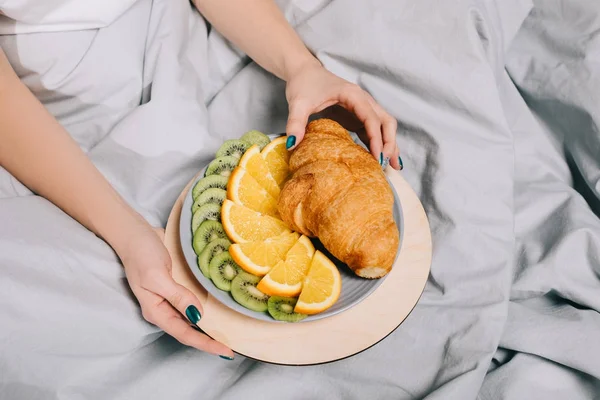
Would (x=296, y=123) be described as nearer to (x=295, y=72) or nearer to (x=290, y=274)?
(x=295, y=72)

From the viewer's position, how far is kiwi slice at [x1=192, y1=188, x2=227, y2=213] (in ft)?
4.15

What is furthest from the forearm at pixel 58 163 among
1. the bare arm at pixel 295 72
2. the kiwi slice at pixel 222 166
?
the bare arm at pixel 295 72

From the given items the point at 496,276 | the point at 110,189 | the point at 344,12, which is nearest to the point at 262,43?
the point at 344,12

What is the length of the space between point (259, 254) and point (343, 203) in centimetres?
22

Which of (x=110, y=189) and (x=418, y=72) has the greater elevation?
(x=110, y=189)

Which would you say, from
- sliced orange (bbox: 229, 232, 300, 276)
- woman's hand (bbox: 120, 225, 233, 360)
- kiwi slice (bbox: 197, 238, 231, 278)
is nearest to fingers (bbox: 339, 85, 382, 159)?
sliced orange (bbox: 229, 232, 300, 276)

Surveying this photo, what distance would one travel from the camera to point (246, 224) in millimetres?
1233

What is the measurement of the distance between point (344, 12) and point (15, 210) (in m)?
1.02

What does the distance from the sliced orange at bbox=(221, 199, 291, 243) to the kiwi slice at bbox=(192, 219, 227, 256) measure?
2 cm

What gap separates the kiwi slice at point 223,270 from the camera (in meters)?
1.14

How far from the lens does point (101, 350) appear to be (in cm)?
116

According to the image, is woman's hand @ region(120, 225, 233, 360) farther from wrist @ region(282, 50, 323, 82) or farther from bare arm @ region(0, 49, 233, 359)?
wrist @ region(282, 50, 323, 82)

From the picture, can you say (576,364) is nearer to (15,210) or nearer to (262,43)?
(262,43)

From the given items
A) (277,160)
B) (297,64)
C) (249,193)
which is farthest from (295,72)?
(249,193)
